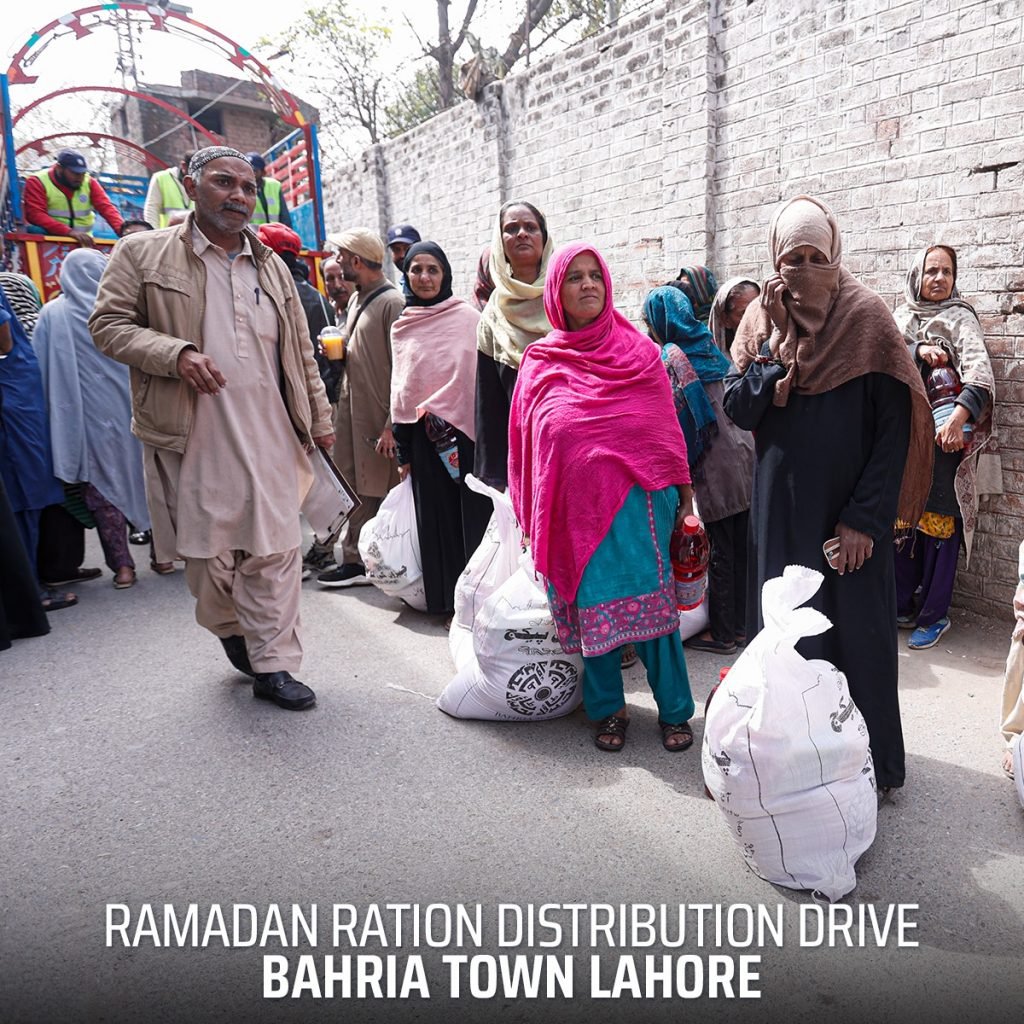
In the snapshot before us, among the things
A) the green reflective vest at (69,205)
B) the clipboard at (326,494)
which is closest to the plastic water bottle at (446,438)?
the clipboard at (326,494)

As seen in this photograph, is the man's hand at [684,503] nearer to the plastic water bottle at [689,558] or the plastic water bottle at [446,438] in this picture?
the plastic water bottle at [689,558]

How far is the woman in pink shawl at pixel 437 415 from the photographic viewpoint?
4.05 m

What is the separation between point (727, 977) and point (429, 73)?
757 inches

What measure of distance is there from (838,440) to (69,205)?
755cm

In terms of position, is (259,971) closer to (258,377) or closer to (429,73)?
(258,377)

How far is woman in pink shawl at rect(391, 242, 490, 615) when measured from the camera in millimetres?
4047

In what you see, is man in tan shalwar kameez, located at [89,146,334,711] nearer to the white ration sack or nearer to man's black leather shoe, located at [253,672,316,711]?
man's black leather shoe, located at [253,672,316,711]

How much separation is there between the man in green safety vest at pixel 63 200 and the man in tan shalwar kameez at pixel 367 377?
3.74 metres

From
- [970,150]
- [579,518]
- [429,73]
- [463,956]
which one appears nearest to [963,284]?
[970,150]

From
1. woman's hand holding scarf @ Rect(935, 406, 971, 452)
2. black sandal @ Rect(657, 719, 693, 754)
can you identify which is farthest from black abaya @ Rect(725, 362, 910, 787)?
woman's hand holding scarf @ Rect(935, 406, 971, 452)

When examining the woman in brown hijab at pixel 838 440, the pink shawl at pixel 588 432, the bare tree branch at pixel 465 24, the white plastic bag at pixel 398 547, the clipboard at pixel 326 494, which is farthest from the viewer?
the bare tree branch at pixel 465 24

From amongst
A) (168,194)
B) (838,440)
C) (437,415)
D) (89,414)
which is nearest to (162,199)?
(168,194)

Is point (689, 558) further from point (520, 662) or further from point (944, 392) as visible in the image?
point (944, 392)

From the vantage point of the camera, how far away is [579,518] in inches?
106
